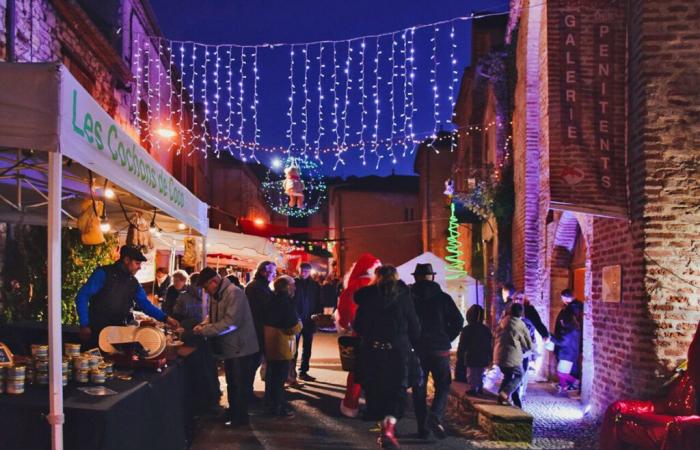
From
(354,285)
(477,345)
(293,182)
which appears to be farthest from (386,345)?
(293,182)

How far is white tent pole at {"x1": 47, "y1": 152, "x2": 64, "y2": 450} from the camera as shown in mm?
3676

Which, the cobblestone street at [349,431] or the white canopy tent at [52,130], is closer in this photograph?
the white canopy tent at [52,130]

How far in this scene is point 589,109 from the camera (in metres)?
7.01

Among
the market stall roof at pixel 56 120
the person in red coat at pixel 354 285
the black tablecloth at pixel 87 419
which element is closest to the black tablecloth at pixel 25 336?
the black tablecloth at pixel 87 419

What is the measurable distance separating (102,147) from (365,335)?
125 inches

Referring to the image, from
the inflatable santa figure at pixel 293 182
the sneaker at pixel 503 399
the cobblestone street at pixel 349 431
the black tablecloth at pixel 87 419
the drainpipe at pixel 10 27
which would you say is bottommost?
the cobblestone street at pixel 349 431

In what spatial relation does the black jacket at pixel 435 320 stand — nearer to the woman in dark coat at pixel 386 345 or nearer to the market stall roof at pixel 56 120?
the woman in dark coat at pixel 386 345

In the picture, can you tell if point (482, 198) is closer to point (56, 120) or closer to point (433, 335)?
point (433, 335)

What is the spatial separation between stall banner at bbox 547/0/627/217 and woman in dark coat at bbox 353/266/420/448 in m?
2.06

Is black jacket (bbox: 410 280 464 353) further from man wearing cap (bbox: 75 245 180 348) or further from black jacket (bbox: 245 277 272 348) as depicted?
man wearing cap (bbox: 75 245 180 348)

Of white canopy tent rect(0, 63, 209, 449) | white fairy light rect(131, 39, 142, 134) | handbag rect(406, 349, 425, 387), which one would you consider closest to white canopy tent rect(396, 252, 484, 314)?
white fairy light rect(131, 39, 142, 134)

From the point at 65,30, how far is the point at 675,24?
31.5 ft

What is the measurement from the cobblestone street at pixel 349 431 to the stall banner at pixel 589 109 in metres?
2.58

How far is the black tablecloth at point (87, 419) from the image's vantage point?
12.6ft
